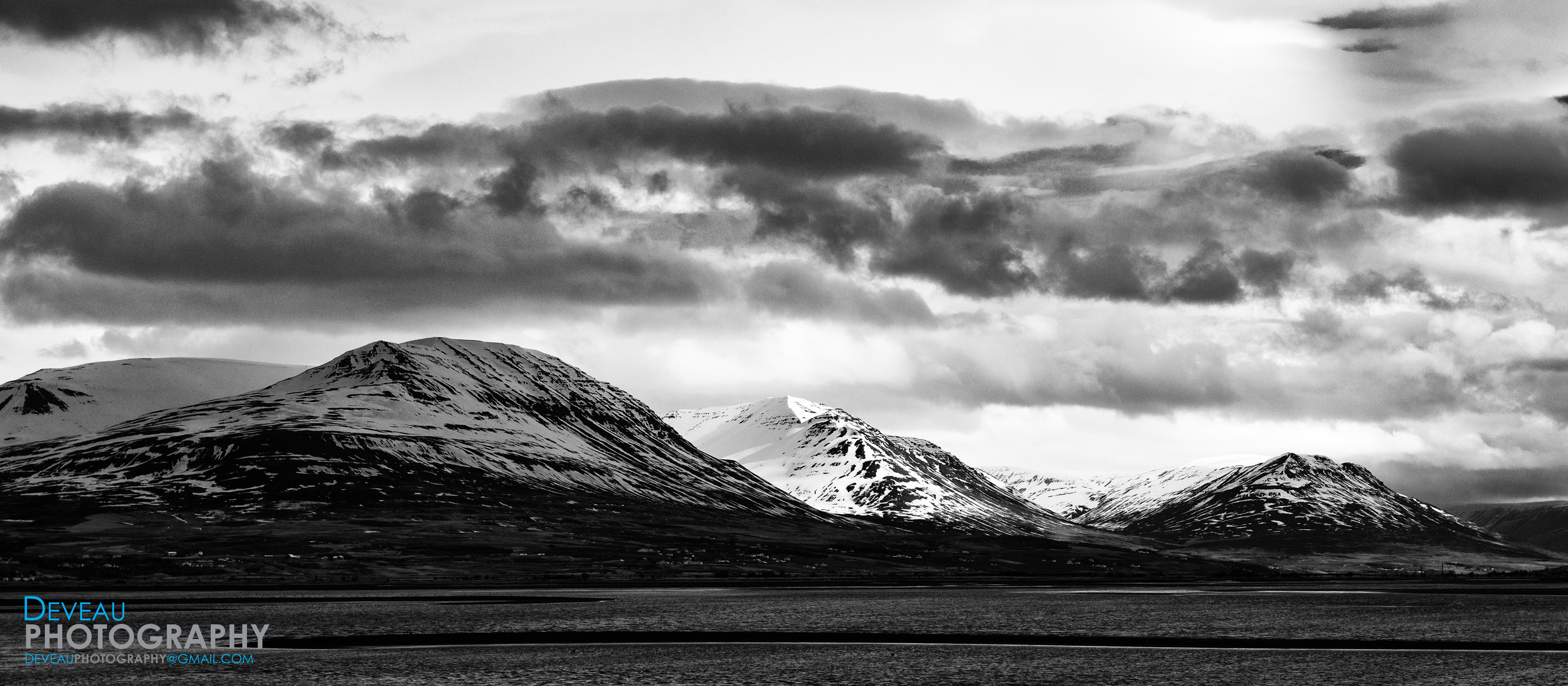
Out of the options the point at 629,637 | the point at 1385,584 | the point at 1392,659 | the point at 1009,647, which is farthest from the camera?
the point at 1385,584

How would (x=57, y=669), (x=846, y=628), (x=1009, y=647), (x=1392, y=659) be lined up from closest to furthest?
(x=57, y=669)
(x=1392, y=659)
(x=1009, y=647)
(x=846, y=628)

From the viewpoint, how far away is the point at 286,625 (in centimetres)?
8094

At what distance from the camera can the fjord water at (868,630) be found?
5225 cm

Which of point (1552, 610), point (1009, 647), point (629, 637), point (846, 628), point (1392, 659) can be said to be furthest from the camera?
point (1552, 610)

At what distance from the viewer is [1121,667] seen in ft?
181

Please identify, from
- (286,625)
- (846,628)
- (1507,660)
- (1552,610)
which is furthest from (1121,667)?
(1552,610)

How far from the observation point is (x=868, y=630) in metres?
77.7

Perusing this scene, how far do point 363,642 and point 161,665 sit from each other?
41.6 feet

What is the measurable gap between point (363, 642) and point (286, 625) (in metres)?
15.2

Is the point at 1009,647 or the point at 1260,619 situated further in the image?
the point at 1260,619

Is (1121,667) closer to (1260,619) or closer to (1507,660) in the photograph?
(1507,660)

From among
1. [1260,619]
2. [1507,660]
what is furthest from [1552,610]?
[1507,660]

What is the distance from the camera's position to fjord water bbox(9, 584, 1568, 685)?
52.2m

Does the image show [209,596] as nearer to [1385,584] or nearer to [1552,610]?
[1552,610]
